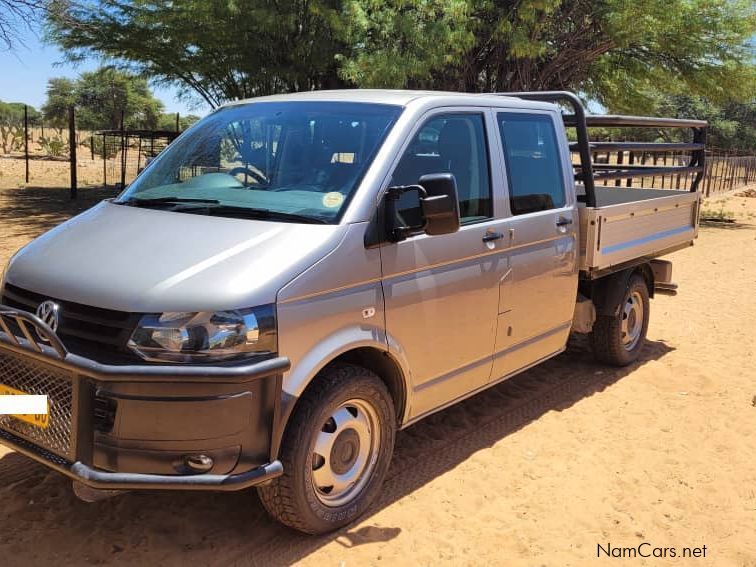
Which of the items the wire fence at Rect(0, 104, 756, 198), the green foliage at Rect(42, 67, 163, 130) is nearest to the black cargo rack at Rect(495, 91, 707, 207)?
the wire fence at Rect(0, 104, 756, 198)

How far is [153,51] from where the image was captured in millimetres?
19578

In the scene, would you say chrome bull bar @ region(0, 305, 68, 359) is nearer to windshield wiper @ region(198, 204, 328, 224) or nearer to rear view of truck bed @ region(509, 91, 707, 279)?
windshield wiper @ region(198, 204, 328, 224)

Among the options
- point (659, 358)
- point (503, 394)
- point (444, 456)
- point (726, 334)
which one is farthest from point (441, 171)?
point (726, 334)

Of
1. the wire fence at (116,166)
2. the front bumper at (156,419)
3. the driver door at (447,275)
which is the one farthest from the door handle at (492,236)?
the wire fence at (116,166)

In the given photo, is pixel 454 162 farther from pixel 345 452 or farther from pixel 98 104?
pixel 98 104

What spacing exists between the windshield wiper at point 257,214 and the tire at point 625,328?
3660mm

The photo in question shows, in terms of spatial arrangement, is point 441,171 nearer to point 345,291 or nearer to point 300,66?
point 345,291

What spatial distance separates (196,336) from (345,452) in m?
1.11

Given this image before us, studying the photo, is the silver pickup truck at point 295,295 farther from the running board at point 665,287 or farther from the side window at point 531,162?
the running board at point 665,287

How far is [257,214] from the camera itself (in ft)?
12.3

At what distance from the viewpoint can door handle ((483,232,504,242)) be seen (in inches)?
177

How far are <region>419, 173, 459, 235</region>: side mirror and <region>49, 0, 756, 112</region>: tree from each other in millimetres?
11999

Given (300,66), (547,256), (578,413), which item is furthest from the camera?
(300,66)

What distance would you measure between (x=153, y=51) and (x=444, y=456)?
17402 mm
